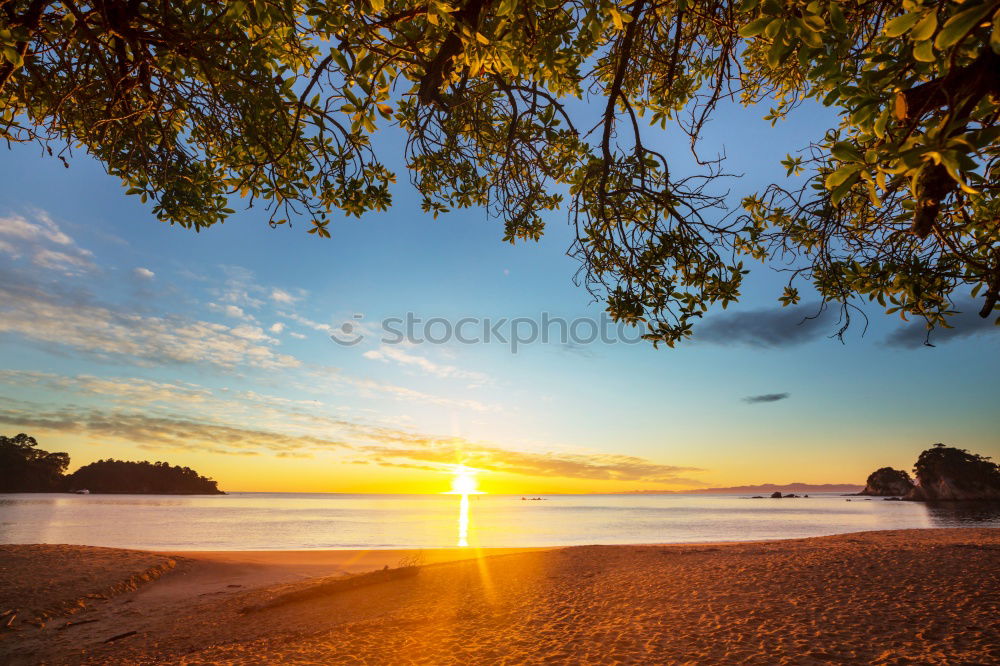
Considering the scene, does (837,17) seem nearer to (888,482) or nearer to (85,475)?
(888,482)

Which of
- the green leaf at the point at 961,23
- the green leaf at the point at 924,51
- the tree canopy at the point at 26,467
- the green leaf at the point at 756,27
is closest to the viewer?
the green leaf at the point at 961,23

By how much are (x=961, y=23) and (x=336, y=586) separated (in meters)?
10.4

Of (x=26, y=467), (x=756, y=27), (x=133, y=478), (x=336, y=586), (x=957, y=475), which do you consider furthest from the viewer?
(x=133, y=478)

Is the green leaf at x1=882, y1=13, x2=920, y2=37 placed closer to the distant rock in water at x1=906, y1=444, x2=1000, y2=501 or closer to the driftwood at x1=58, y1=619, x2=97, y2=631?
the driftwood at x1=58, y1=619, x2=97, y2=631

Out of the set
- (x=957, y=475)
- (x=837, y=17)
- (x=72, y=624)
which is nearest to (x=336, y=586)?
(x=72, y=624)

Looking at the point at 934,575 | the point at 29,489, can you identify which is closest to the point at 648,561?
the point at 934,575

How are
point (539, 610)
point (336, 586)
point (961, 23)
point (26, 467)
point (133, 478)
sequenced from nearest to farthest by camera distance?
A: 1. point (961, 23)
2. point (539, 610)
3. point (336, 586)
4. point (26, 467)
5. point (133, 478)

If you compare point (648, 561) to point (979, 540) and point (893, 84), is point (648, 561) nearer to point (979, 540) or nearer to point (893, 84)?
point (979, 540)

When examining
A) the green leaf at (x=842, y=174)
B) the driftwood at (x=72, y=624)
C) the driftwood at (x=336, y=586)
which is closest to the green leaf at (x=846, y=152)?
the green leaf at (x=842, y=174)

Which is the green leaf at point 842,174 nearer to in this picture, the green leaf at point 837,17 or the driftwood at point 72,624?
the green leaf at point 837,17

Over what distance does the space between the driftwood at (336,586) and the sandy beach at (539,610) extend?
4 cm

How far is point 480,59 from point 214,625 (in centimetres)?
845

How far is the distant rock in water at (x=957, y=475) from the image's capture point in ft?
222

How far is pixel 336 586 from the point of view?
8766 mm
